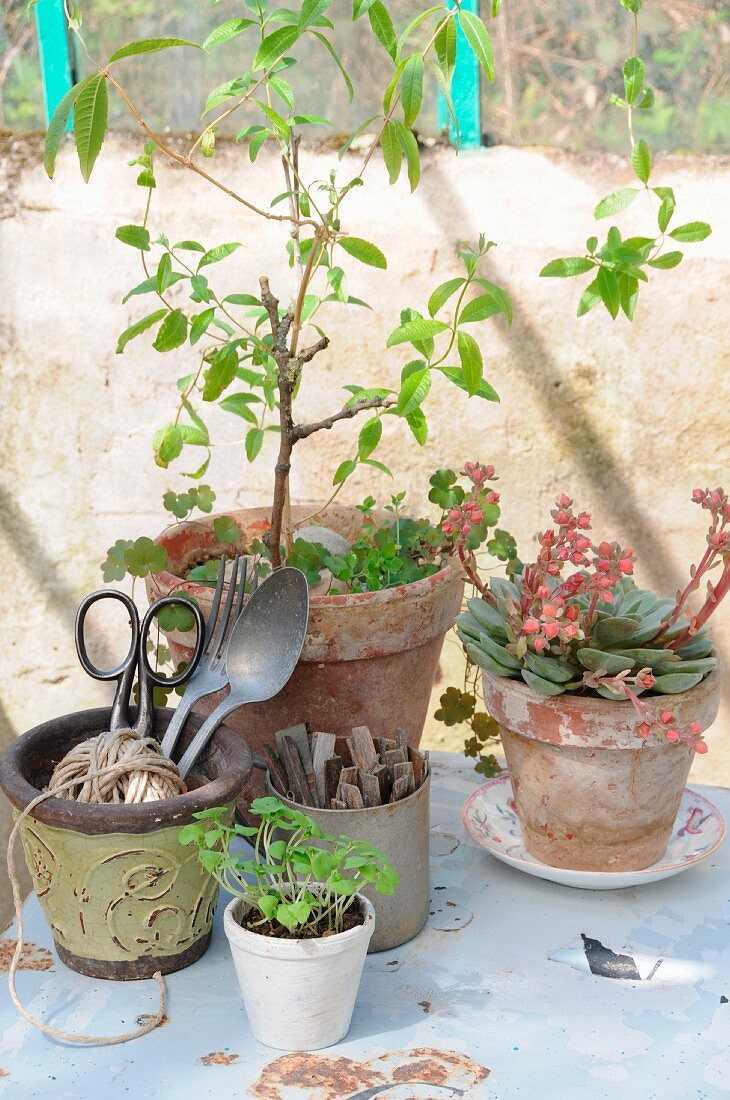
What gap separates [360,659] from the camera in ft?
3.51

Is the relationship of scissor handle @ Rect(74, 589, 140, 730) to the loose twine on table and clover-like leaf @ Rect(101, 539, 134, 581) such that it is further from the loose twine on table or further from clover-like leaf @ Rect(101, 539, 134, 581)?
clover-like leaf @ Rect(101, 539, 134, 581)

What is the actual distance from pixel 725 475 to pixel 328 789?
1.07 metres

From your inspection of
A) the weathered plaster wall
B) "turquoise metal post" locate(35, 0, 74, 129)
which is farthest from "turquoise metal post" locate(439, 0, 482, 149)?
"turquoise metal post" locate(35, 0, 74, 129)

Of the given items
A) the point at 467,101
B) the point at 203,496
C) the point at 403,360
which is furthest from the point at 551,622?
the point at 467,101

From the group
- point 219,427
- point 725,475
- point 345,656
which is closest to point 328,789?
point 345,656

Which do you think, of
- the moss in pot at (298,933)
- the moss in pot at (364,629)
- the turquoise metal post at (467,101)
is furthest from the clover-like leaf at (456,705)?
the turquoise metal post at (467,101)

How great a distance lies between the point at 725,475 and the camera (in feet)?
5.79

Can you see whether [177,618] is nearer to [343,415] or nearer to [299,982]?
[343,415]

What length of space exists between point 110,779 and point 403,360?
1.01 meters

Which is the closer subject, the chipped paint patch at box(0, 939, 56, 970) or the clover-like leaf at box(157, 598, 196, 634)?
the chipped paint patch at box(0, 939, 56, 970)

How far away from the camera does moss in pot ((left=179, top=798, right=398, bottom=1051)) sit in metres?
0.79

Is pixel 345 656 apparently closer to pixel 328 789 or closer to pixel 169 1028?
pixel 328 789

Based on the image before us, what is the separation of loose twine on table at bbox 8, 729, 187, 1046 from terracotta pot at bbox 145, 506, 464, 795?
0.18 m

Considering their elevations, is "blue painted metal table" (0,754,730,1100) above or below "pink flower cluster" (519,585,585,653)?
below
